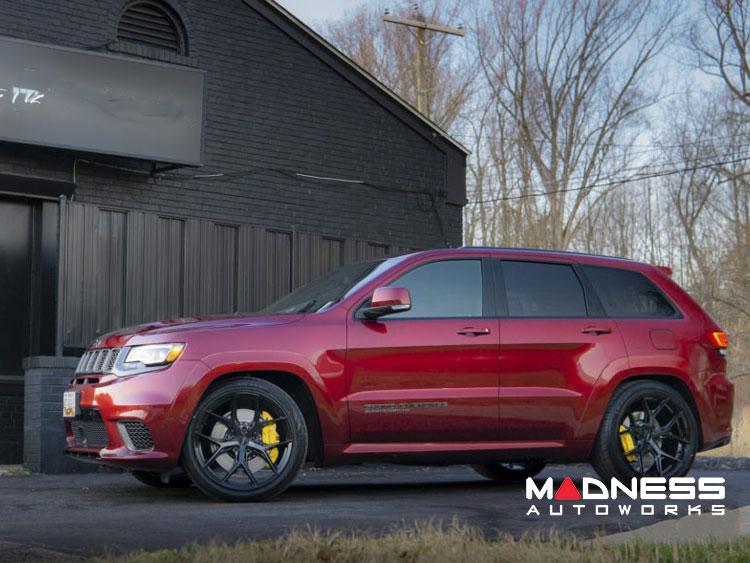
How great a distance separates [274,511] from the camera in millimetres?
7195

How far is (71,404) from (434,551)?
4.16m

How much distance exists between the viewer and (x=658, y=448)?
8.73m

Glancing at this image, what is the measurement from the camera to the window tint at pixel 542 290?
875 centimetres

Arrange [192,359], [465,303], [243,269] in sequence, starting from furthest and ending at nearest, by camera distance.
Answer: [243,269] < [465,303] < [192,359]

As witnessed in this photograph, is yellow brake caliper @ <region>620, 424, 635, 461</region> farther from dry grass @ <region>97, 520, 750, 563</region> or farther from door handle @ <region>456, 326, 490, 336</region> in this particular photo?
dry grass @ <region>97, 520, 750, 563</region>

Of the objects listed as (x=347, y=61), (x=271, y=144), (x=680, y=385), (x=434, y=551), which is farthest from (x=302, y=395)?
(x=347, y=61)

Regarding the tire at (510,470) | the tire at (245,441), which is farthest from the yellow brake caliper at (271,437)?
the tire at (510,470)

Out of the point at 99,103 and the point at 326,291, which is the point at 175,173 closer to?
the point at 99,103

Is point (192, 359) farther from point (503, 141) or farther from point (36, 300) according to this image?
point (503, 141)

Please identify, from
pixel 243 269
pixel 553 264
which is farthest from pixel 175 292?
pixel 553 264

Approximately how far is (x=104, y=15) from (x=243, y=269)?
12.1 feet

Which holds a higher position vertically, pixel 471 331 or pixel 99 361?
pixel 471 331

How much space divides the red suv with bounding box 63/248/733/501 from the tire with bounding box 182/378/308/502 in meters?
0.01

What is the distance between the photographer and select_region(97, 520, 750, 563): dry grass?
4.89 m
